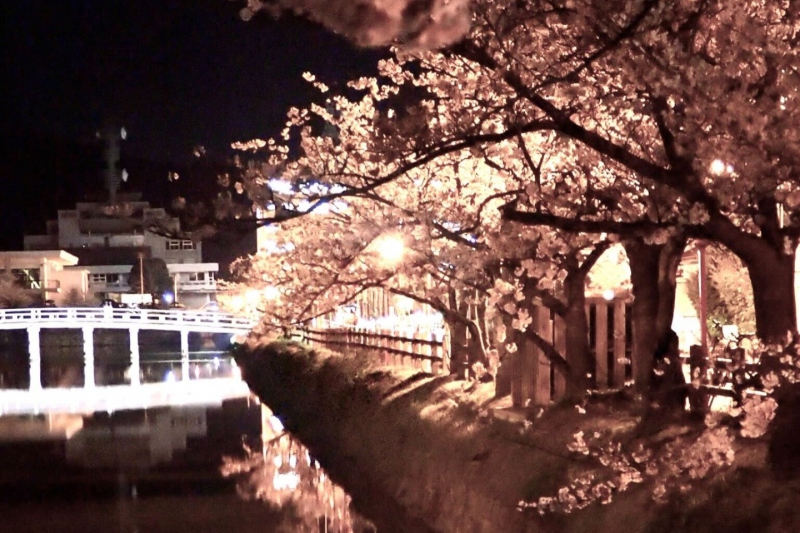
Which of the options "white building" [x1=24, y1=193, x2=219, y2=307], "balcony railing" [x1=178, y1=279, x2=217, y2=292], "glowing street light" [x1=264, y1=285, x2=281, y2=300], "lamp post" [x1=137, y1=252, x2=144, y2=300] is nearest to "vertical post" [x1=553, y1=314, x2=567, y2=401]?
"glowing street light" [x1=264, y1=285, x2=281, y2=300]

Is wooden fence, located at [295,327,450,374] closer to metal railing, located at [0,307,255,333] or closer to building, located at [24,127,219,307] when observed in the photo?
metal railing, located at [0,307,255,333]

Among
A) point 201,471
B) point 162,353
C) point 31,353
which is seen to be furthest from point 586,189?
point 162,353

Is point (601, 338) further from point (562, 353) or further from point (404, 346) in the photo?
point (404, 346)

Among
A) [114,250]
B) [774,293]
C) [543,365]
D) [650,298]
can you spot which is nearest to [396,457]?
[543,365]

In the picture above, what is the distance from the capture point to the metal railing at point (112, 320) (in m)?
44.1

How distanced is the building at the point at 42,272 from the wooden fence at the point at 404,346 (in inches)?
1562

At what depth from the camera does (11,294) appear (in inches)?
2115

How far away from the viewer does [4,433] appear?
24562mm

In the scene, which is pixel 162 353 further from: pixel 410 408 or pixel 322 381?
pixel 410 408

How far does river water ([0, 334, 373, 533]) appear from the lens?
13500mm

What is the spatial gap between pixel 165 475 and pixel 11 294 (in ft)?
129

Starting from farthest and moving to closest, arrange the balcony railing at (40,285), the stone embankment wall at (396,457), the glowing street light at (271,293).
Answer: the balcony railing at (40,285) < the glowing street light at (271,293) < the stone embankment wall at (396,457)

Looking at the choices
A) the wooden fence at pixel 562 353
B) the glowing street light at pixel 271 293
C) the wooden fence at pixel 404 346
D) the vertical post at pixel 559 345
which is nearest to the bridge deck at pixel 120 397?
the wooden fence at pixel 404 346

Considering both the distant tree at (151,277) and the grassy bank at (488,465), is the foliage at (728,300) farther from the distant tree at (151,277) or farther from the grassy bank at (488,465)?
the distant tree at (151,277)
